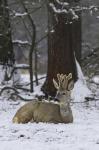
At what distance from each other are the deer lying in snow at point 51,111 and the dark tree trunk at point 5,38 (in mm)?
6468

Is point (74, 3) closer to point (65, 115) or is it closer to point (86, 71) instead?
point (86, 71)

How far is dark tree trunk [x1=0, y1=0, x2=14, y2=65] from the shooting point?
1717 cm

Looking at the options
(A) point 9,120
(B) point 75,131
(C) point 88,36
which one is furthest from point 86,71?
(C) point 88,36

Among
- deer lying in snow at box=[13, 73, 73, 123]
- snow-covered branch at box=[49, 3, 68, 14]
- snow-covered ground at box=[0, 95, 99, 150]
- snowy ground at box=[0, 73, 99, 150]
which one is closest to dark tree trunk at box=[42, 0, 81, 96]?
snow-covered branch at box=[49, 3, 68, 14]

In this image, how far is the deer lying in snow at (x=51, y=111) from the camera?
35.7ft

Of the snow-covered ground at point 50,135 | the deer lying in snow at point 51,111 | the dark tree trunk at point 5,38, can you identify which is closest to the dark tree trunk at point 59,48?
the dark tree trunk at point 5,38

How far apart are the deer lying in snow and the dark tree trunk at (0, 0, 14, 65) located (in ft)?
21.2

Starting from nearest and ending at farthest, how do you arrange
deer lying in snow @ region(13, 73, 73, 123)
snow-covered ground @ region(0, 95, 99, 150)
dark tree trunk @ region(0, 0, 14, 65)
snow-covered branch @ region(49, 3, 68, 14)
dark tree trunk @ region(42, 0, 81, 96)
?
1. snow-covered ground @ region(0, 95, 99, 150)
2. deer lying in snow @ region(13, 73, 73, 123)
3. snow-covered branch @ region(49, 3, 68, 14)
4. dark tree trunk @ region(42, 0, 81, 96)
5. dark tree trunk @ region(0, 0, 14, 65)

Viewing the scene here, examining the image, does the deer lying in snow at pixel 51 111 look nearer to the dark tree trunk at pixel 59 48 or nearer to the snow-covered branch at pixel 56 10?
the snow-covered branch at pixel 56 10

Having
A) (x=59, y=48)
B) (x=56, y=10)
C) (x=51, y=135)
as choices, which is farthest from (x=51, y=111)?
→ (x=59, y=48)

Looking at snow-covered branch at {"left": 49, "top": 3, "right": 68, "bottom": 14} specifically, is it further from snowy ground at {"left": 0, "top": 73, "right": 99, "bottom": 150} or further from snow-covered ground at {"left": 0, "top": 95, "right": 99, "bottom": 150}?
snow-covered ground at {"left": 0, "top": 95, "right": 99, "bottom": 150}

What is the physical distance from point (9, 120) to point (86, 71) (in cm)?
709

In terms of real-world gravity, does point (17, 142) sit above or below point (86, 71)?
above

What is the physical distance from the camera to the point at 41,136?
30.9 feet
